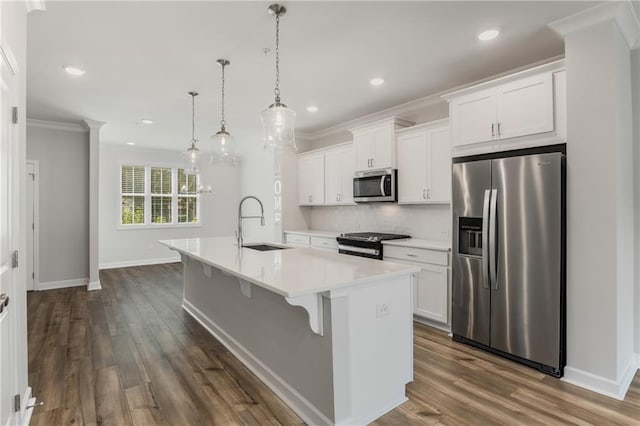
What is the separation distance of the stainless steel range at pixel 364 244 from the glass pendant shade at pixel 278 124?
6.17 feet

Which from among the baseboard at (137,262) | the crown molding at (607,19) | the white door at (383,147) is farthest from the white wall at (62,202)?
the crown molding at (607,19)

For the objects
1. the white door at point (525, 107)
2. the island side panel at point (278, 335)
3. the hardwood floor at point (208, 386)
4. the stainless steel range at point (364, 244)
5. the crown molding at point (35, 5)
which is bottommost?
the hardwood floor at point (208, 386)

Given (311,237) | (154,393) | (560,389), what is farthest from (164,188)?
(560,389)

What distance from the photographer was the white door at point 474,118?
309 centimetres

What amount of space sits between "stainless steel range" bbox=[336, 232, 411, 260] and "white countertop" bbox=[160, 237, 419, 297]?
1279mm

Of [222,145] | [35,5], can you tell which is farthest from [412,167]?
[35,5]

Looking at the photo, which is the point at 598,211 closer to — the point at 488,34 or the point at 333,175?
the point at 488,34

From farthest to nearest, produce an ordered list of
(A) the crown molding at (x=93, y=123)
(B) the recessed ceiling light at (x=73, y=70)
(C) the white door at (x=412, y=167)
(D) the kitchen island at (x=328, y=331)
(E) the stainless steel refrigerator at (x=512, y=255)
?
1. (A) the crown molding at (x=93, y=123)
2. (C) the white door at (x=412, y=167)
3. (B) the recessed ceiling light at (x=73, y=70)
4. (E) the stainless steel refrigerator at (x=512, y=255)
5. (D) the kitchen island at (x=328, y=331)

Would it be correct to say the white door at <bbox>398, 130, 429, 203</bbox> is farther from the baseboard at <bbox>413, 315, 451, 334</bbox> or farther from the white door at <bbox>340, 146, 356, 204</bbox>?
the baseboard at <bbox>413, 315, 451, 334</bbox>

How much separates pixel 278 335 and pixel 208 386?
0.67m

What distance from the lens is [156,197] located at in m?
8.03

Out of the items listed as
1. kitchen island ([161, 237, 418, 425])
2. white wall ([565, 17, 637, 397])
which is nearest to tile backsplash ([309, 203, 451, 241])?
white wall ([565, 17, 637, 397])

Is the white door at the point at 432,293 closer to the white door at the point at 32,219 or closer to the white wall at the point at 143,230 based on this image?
the white door at the point at 32,219

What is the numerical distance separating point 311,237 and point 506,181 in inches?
126
